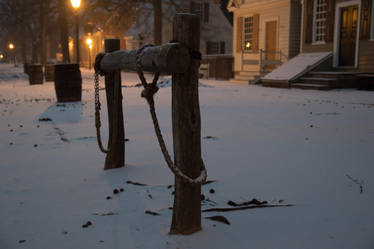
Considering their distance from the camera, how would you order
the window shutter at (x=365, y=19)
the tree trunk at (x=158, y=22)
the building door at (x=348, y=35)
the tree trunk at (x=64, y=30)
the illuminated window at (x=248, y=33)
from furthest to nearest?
the tree trunk at (x=64, y=30), the tree trunk at (x=158, y=22), the illuminated window at (x=248, y=33), the building door at (x=348, y=35), the window shutter at (x=365, y=19)

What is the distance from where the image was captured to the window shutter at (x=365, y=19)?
1471 cm

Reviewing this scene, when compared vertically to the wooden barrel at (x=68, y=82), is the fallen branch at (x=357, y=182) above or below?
below

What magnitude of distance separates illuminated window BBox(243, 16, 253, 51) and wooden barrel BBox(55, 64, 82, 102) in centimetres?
1328

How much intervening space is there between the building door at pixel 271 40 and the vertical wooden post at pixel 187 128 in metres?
19.2

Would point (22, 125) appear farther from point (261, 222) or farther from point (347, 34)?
point (347, 34)

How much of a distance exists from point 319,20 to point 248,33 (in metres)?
5.51

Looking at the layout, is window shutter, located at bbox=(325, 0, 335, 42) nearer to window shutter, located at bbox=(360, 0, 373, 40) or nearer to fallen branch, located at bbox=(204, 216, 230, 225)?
window shutter, located at bbox=(360, 0, 373, 40)

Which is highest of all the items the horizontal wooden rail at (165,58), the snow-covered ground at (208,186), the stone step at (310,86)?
the horizontal wooden rail at (165,58)

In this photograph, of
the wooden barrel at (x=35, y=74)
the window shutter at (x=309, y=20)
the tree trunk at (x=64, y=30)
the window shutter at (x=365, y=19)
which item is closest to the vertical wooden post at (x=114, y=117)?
the window shutter at (x=365, y=19)

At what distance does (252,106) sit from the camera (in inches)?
410

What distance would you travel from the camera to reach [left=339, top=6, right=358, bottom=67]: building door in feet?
51.7

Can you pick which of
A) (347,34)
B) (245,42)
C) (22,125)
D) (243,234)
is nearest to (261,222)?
(243,234)

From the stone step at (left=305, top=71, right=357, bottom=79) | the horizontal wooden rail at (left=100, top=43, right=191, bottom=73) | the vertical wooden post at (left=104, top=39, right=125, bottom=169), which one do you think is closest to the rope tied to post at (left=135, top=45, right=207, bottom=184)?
the horizontal wooden rail at (left=100, top=43, right=191, bottom=73)

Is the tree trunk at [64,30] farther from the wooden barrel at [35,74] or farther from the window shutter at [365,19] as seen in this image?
the window shutter at [365,19]
